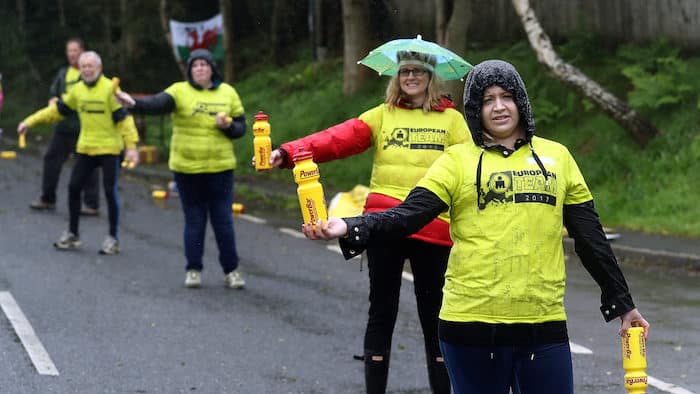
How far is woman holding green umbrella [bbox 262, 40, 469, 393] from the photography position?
22.6 feet

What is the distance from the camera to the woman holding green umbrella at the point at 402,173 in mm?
6875

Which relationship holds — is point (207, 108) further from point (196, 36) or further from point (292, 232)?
point (196, 36)

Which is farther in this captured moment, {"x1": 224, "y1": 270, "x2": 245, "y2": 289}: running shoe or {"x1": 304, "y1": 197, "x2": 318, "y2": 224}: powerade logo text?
{"x1": 224, "y1": 270, "x2": 245, "y2": 289}: running shoe

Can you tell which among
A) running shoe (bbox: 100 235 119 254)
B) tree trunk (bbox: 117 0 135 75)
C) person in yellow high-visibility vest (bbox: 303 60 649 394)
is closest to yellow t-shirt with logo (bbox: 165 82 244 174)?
running shoe (bbox: 100 235 119 254)

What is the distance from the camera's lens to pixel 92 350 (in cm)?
871

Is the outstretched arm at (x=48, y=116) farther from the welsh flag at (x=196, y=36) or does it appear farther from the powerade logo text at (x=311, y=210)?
the welsh flag at (x=196, y=36)

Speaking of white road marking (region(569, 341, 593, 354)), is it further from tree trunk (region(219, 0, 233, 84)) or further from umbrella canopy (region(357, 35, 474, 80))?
tree trunk (region(219, 0, 233, 84))

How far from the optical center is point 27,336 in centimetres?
904

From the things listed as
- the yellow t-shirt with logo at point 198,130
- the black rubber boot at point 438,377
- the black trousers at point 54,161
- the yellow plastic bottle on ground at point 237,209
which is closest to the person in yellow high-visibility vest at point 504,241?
the black rubber boot at point 438,377

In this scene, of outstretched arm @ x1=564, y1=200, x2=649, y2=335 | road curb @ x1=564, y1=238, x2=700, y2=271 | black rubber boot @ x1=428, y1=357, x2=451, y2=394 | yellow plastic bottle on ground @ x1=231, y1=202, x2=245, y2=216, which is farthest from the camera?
yellow plastic bottle on ground @ x1=231, y1=202, x2=245, y2=216

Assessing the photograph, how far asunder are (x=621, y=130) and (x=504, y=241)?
42.5 ft

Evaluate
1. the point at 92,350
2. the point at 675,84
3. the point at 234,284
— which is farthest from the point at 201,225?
the point at 675,84

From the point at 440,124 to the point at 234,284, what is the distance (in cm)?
473

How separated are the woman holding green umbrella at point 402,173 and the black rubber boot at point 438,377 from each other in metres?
0.02
